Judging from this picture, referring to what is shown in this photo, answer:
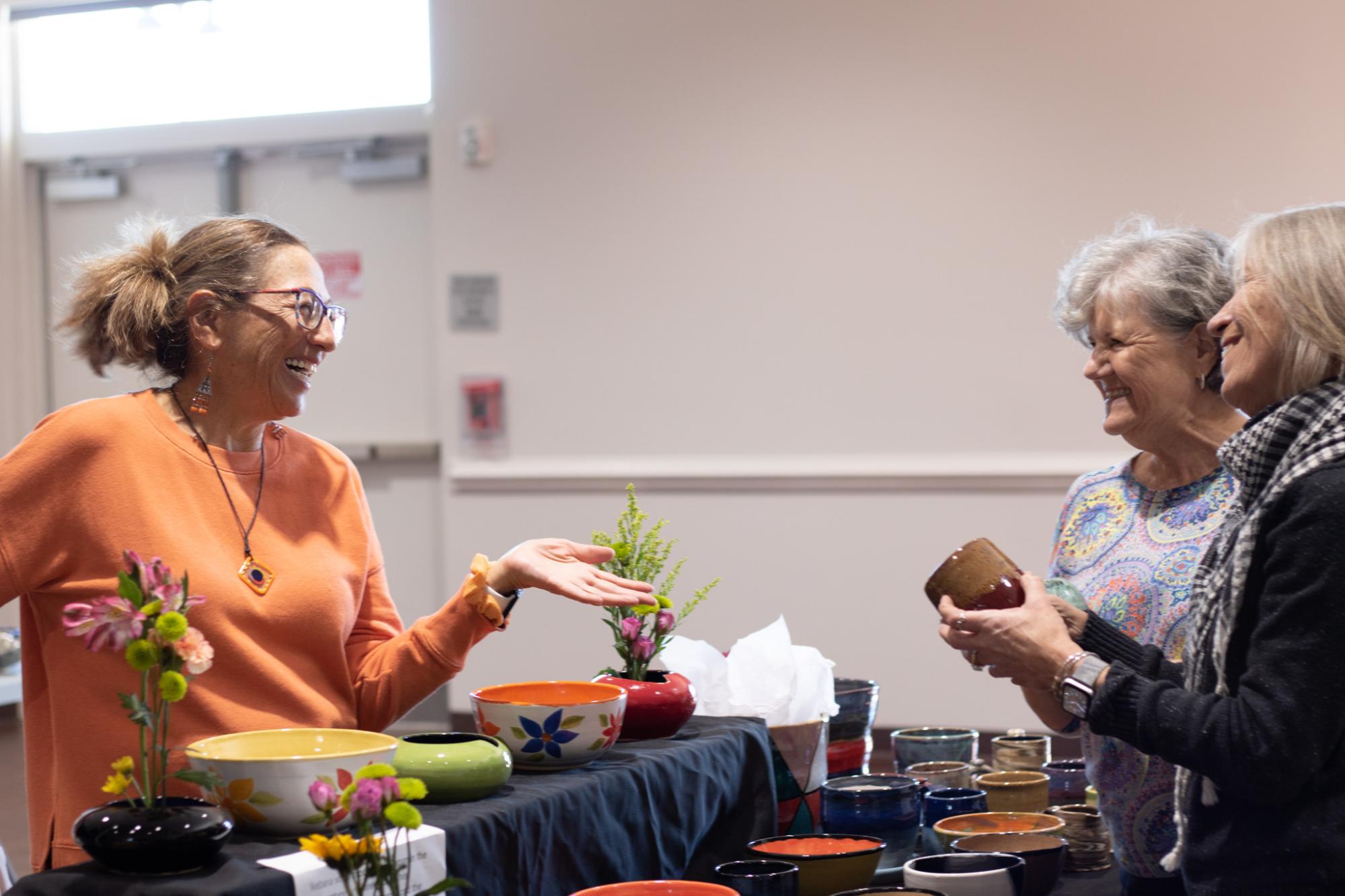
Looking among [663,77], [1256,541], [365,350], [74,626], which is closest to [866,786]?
[1256,541]

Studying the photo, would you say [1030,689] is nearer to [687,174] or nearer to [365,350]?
[687,174]

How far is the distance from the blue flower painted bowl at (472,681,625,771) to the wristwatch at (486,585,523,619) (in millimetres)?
205

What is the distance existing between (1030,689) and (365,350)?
172 inches

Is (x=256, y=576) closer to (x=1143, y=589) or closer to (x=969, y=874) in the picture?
(x=969, y=874)

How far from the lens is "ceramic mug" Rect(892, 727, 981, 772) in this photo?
7.09ft

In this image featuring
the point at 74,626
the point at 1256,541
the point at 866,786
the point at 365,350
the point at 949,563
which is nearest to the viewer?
the point at 74,626

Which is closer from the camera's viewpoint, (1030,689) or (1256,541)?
(1256,541)

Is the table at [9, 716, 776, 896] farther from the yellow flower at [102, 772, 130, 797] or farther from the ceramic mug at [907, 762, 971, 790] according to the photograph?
the ceramic mug at [907, 762, 971, 790]

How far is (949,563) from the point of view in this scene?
1597 mm

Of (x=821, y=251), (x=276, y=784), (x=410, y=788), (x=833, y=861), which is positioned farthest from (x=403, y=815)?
(x=821, y=251)

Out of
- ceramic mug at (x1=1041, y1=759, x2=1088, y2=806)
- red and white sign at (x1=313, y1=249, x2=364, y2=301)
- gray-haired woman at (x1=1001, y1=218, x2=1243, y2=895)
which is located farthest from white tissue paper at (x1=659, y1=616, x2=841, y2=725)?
red and white sign at (x1=313, y1=249, x2=364, y2=301)

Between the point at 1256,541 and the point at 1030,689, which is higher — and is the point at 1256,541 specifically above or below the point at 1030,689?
above

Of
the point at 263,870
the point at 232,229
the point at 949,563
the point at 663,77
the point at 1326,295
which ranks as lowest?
the point at 263,870

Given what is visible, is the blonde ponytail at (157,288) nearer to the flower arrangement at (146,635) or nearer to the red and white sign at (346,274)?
the flower arrangement at (146,635)
